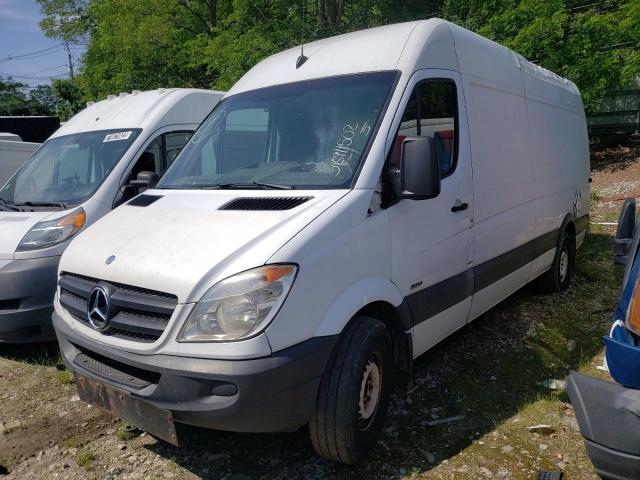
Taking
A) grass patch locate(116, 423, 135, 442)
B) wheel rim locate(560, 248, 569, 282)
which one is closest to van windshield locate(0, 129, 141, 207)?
grass patch locate(116, 423, 135, 442)

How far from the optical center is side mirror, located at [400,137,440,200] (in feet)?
9.89

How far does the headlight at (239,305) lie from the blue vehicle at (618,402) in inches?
53.9

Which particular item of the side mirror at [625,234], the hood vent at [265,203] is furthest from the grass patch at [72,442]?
the side mirror at [625,234]

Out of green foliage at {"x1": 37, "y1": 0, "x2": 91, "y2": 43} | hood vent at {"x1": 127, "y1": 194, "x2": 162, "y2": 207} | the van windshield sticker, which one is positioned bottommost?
hood vent at {"x1": 127, "y1": 194, "x2": 162, "y2": 207}

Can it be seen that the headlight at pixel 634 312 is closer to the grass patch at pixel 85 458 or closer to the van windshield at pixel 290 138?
the van windshield at pixel 290 138

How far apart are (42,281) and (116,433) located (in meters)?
1.59

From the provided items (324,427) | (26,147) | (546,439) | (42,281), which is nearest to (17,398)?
(42,281)

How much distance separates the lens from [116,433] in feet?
11.7

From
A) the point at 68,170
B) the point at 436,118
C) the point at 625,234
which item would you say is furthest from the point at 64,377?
the point at 625,234

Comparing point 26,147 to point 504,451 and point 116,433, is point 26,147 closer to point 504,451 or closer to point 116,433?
point 116,433

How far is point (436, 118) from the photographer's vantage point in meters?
3.72

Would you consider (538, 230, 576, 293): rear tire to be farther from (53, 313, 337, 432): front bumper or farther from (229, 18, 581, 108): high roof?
→ (53, 313, 337, 432): front bumper

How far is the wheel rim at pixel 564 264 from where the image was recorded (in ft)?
20.7

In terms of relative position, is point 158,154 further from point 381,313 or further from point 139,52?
point 139,52
